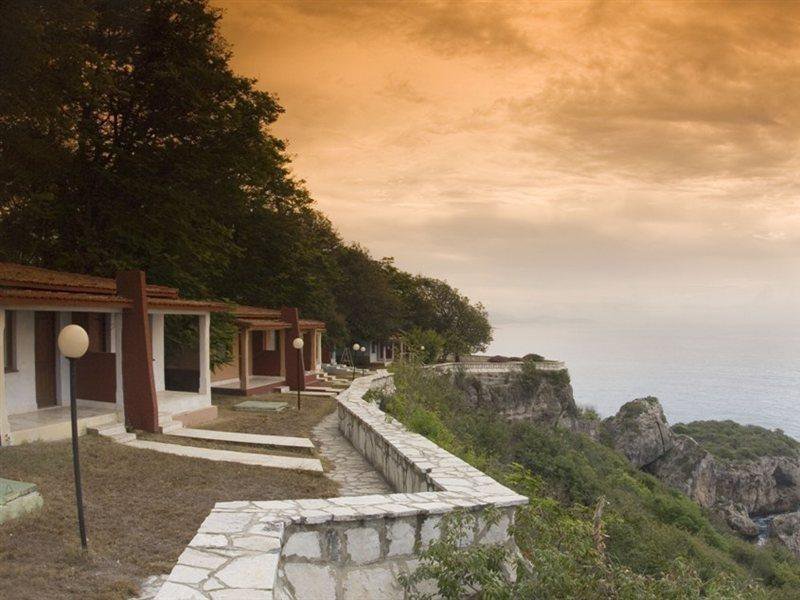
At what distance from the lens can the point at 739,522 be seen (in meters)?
43.4

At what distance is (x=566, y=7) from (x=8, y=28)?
11350 millimetres

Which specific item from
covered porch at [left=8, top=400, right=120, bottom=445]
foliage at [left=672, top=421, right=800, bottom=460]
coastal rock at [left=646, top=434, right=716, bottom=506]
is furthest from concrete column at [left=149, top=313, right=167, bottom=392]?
foliage at [left=672, top=421, right=800, bottom=460]

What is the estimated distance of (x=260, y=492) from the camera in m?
7.63

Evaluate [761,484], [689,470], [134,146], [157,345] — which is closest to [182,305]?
[157,345]

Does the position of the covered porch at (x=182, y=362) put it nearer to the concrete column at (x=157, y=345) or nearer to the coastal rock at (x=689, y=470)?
the concrete column at (x=157, y=345)

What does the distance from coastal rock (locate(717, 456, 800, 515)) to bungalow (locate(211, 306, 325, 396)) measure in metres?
42.1

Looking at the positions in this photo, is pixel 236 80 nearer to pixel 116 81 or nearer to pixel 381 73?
pixel 116 81

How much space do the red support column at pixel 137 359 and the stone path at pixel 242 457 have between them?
1498mm

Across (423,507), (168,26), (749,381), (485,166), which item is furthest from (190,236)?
(749,381)

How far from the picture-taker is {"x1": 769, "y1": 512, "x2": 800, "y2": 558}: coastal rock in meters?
41.9

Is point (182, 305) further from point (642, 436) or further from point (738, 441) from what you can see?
point (738, 441)

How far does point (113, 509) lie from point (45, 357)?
7.97 m

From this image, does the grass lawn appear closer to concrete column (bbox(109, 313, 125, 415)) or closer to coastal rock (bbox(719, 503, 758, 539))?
concrete column (bbox(109, 313, 125, 415))

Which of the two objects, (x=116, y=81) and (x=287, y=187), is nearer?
(x=116, y=81)
